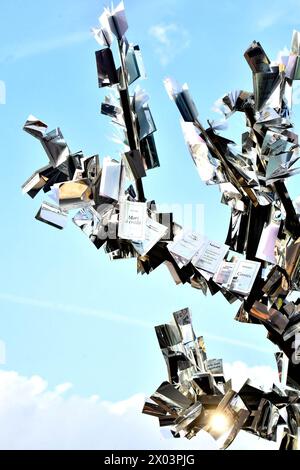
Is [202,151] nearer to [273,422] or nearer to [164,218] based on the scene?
[164,218]

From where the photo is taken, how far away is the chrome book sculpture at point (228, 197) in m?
1.33

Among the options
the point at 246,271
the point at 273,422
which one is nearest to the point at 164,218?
the point at 246,271

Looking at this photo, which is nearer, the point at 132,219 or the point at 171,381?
the point at 132,219

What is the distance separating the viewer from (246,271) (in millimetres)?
1357

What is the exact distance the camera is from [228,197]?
1.44 meters

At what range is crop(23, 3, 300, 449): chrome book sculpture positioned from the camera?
4.35ft

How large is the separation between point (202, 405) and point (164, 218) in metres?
0.41

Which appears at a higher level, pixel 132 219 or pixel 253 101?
pixel 253 101

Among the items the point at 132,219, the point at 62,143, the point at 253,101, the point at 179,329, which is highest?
the point at 253,101

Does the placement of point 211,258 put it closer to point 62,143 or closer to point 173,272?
point 173,272

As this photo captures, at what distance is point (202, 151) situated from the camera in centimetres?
138
